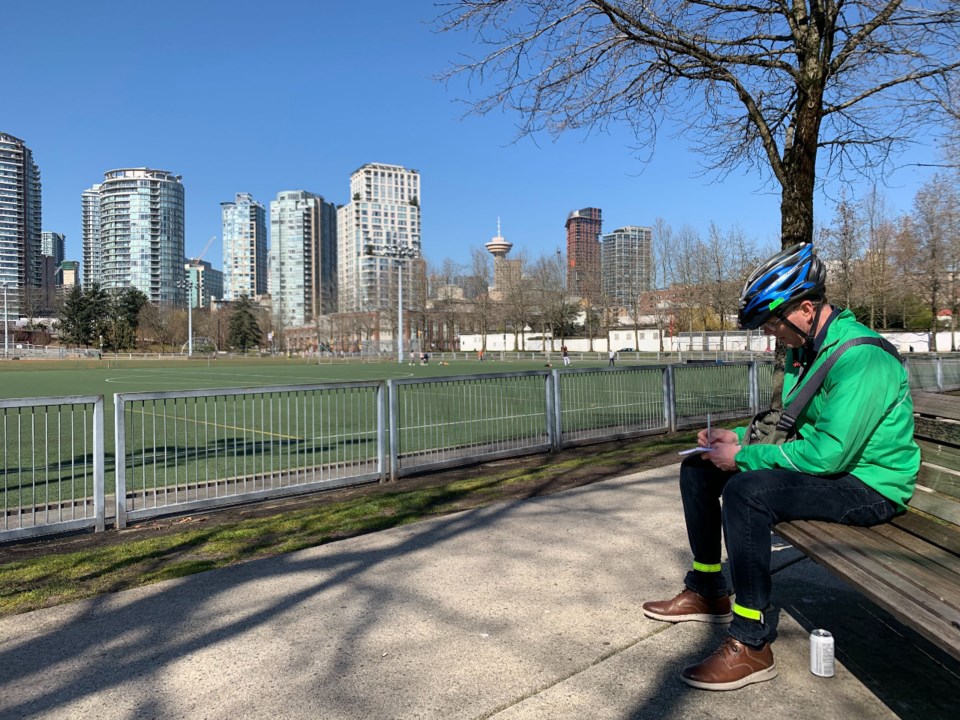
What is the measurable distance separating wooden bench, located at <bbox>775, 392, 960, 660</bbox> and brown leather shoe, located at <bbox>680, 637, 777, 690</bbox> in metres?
0.47

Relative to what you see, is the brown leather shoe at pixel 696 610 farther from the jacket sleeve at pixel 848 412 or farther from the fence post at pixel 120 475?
the fence post at pixel 120 475

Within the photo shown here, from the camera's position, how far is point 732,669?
275 centimetres

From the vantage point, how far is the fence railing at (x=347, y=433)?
6129 millimetres

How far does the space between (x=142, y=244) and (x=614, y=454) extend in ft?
531

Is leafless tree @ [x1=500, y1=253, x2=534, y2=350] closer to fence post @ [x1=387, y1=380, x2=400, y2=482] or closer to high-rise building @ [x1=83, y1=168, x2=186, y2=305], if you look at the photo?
fence post @ [x1=387, y1=380, x2=400, y2=482]

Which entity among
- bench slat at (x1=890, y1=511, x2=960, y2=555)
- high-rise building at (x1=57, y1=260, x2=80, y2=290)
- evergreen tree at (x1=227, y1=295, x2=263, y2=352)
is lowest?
bench slat at (x1=890, y1=511, x2=960, y2=555)

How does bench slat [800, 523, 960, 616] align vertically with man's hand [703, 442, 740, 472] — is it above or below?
below

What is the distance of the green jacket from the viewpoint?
2609mm

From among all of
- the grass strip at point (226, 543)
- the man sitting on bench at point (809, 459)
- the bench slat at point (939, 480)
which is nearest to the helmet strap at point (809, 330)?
the man sitting on bench at point (809, 459)

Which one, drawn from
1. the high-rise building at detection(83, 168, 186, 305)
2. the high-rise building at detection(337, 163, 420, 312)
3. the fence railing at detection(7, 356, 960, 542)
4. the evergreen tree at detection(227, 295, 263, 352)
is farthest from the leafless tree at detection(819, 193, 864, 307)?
the high-rise building at detection(83, 168, 186, 305)

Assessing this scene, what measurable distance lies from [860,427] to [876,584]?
57 centimetres

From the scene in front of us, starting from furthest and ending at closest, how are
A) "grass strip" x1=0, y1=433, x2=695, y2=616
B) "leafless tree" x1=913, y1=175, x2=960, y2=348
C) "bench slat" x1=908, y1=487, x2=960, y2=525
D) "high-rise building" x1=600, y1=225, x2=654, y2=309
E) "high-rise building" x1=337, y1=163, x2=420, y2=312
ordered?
"high-rise building" x1=337, y1=163, x2=420, y2=312
"high-rise building" x1=600, y1=225, x2=654, y2=309
"leafless tree" x1=913, y1=175, x2=960, y2=348
"grass strip" x1=0, y1=433, x2=695, y2=616
"bench slat" x1=908, y1=487, x2=960, y2=525

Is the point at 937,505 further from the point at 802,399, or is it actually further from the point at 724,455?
the point at 724,455

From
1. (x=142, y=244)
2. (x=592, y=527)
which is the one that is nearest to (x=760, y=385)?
(x=592, y=527)
